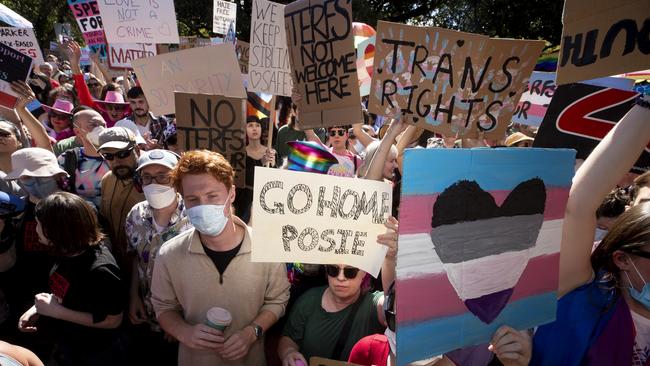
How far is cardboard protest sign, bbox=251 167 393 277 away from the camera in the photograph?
183cm

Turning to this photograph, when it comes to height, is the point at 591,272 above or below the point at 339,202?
below

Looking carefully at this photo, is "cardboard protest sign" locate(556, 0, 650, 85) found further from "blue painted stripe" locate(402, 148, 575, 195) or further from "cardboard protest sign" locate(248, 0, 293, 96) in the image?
"cardboard protest sign" locate(248, 0, 293, 96)

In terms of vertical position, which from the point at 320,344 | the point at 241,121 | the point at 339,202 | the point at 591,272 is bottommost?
the point at 320,344

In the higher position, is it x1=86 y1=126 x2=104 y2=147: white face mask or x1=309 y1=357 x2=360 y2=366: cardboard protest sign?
x1=86 y1=126 x2=104 y2=147: white face mask

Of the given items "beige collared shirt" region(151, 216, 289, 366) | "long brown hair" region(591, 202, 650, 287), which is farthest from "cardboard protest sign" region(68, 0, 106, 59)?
"long brown hair" region(591, 202, 650, 287)

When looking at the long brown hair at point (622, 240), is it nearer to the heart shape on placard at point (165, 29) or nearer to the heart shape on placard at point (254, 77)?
the heart shape on placard at point (254, 77)

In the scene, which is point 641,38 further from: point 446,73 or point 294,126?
point 294,126

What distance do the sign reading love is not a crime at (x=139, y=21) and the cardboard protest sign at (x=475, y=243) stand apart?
463 cm

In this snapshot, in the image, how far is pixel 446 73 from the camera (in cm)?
256

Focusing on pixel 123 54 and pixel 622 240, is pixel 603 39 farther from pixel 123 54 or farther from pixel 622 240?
pixel 123 54

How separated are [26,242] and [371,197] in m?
2.56

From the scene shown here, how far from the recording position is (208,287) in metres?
2.05

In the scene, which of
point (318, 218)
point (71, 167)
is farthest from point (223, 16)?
point (318, 218)

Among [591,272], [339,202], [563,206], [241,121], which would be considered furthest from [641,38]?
[241,121]
